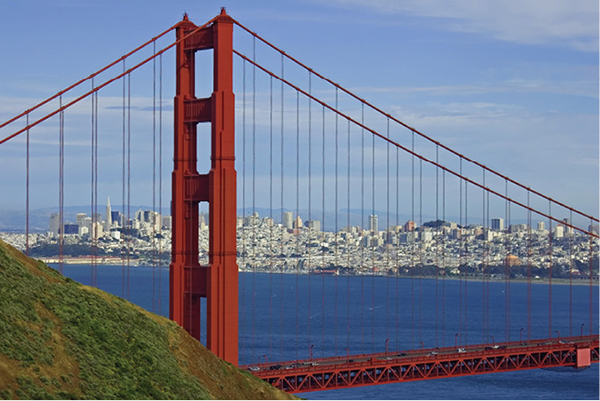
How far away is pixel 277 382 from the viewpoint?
42.6 meters

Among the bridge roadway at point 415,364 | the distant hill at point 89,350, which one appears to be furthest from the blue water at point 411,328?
the distant hill at point 89,350

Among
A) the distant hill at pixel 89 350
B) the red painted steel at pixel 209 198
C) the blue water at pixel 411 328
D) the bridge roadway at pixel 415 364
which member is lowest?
the blue water at pixel 411 328

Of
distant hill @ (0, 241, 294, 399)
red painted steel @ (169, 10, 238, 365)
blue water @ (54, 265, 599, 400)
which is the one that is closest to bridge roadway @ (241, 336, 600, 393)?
red painted steel @ (169, 10, 238, 365)

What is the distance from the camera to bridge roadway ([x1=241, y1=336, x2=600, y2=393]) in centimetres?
4381

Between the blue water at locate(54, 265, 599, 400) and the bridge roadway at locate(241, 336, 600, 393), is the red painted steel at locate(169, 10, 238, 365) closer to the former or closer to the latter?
the blue water at locate(54, 265, 599, 400)

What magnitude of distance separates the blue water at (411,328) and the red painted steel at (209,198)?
3113mm

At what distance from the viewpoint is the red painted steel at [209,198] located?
3944cm

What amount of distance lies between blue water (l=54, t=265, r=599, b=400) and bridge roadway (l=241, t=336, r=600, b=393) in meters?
7.57

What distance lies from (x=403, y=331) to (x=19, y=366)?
322 feet

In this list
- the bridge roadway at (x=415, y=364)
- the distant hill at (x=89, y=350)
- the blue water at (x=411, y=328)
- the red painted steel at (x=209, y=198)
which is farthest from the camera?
the blue water at (x=411, y=328)

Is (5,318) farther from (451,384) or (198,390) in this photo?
(451,384)

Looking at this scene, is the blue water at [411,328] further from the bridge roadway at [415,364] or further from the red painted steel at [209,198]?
the bridge roadway at [415,364]

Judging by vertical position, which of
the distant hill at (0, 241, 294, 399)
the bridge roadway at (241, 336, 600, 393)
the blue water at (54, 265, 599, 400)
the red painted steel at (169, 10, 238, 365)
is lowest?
the blue water at (54, 265, 599, 400)

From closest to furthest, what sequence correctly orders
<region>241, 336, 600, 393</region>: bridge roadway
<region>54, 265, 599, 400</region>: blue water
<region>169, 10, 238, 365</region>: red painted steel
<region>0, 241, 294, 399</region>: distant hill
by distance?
1. <region>0, 241, 294, 399</region>: distant hill
2. <region>169, 10, 238, 365</region>: red painted steel
3. <region>241, 336, 600, 393</region>: bridge roadway
4. <region>54, 265, 599, 400</region>: blue water
